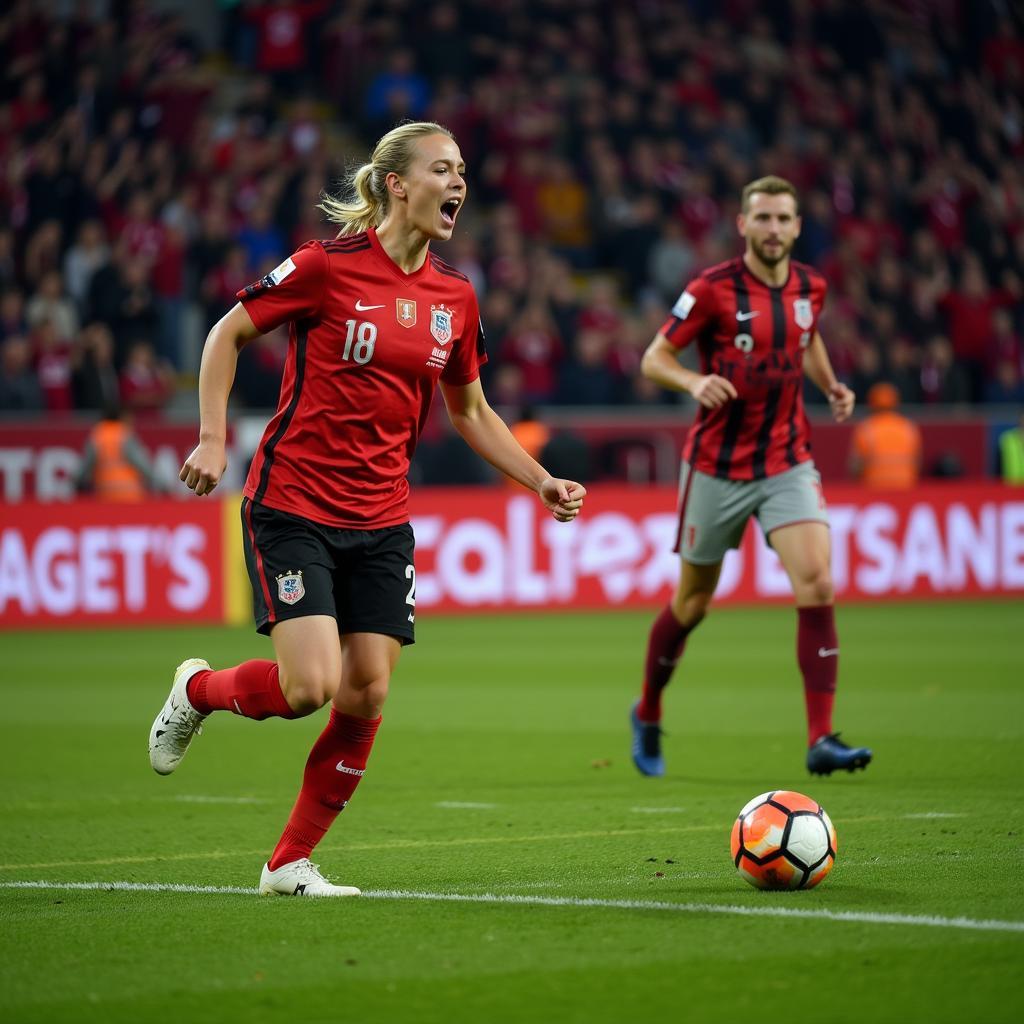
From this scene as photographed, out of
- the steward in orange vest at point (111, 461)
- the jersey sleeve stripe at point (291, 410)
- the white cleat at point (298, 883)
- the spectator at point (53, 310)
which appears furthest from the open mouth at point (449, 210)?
the spectator at point (53, 310)

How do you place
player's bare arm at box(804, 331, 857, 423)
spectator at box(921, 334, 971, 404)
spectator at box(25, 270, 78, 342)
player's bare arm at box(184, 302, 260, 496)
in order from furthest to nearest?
spectator at box(921, 334, 971, 404)
spectator at box(25, 270, 78, 342)
player's bare arm at box(804, 331, 857, 423)
player's bare arm at box(184, 302, 260, 496)

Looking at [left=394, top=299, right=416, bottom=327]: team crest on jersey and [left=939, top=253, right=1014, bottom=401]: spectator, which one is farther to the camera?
[left=939, top=253, right=1014, bottom=401]: spectator

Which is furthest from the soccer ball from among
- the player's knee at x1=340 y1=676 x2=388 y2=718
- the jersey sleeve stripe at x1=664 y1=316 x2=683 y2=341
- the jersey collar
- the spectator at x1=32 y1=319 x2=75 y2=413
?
the spectator at x1=32 y1=319 x2=75 y2=413

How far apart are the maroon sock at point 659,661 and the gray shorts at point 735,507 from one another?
35cm

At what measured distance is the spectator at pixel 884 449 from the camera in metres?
20.4

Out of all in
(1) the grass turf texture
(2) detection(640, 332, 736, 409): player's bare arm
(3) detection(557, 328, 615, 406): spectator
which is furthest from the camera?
(3) detection(557, 328, 615, 406): spectator

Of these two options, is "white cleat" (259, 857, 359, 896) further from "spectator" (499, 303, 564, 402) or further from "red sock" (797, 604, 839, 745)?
"spectator" (499, 303, 564, 402)

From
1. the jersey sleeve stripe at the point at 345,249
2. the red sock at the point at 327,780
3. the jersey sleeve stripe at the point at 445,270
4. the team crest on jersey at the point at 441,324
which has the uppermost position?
the jersey sleeve stripe at the point at 345,249

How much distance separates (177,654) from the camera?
611 inches

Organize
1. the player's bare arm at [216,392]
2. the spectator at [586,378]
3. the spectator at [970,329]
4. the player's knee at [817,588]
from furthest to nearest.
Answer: the spectator at [970,329]
the spectator at [586,378]
the player's knee at [817,588]
the player's bare arm at [216,392]

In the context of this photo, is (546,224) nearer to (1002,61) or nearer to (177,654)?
(1002,61)

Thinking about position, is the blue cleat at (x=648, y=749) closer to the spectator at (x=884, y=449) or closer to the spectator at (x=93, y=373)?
the spectator at (x=93, y=373)

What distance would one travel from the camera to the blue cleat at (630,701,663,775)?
29.9 feet

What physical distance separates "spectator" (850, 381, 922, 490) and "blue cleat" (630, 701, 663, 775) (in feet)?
38.0
